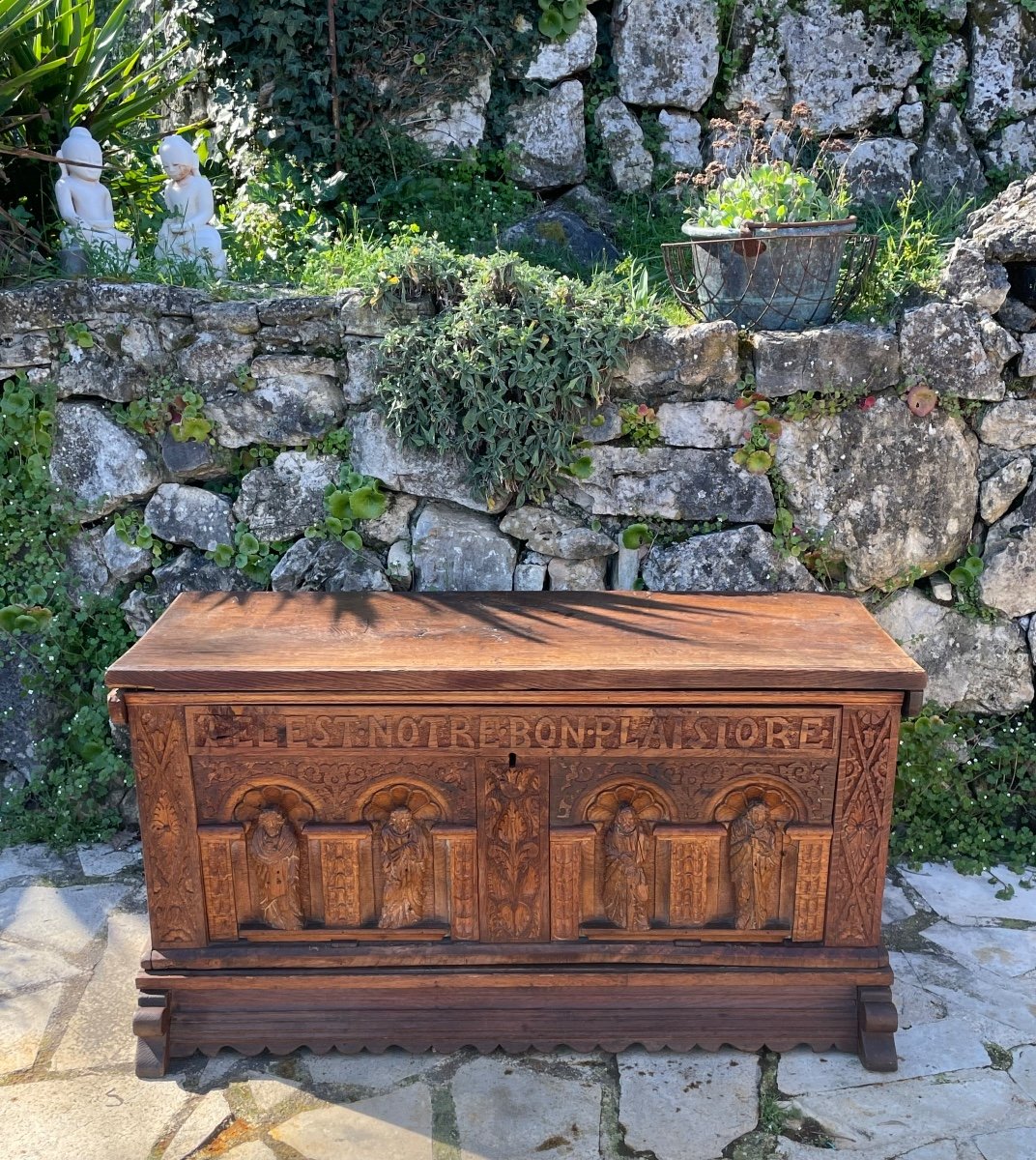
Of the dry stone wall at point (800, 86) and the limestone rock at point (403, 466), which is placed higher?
the dry stone wall at point (800, 86)

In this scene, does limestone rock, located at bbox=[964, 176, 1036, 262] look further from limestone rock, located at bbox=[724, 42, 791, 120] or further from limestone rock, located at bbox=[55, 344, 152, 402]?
limestone rock, located at bbox=[55, 344, 152, 402]

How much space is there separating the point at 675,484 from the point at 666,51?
2.22m

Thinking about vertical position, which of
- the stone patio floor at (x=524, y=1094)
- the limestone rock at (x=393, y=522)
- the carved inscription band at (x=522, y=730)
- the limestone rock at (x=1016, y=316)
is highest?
the limestone rock at (x=1016, y=316)

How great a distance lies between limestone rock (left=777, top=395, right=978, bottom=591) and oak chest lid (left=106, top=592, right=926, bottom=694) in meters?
0.37

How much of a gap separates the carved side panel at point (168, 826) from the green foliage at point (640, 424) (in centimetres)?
155

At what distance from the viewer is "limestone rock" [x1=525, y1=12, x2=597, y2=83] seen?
175 inches

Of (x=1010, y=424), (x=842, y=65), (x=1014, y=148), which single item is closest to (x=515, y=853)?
(x=1010, y=424)

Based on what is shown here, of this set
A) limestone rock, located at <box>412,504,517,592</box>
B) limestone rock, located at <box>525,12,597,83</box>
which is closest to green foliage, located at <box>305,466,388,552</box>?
limestone rock, located at <box>412,504,517,592</box>

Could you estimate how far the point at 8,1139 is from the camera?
7.83 feet

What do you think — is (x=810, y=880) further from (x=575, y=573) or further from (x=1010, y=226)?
(x=1010, y=226)

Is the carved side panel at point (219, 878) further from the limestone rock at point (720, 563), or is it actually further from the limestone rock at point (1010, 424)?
the limestone rock at point (1010, 424)

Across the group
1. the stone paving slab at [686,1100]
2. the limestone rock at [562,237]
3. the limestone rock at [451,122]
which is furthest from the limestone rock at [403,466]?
the limestone rock at [451,122]

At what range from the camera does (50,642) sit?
3527 mm

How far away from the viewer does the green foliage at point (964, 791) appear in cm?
342
